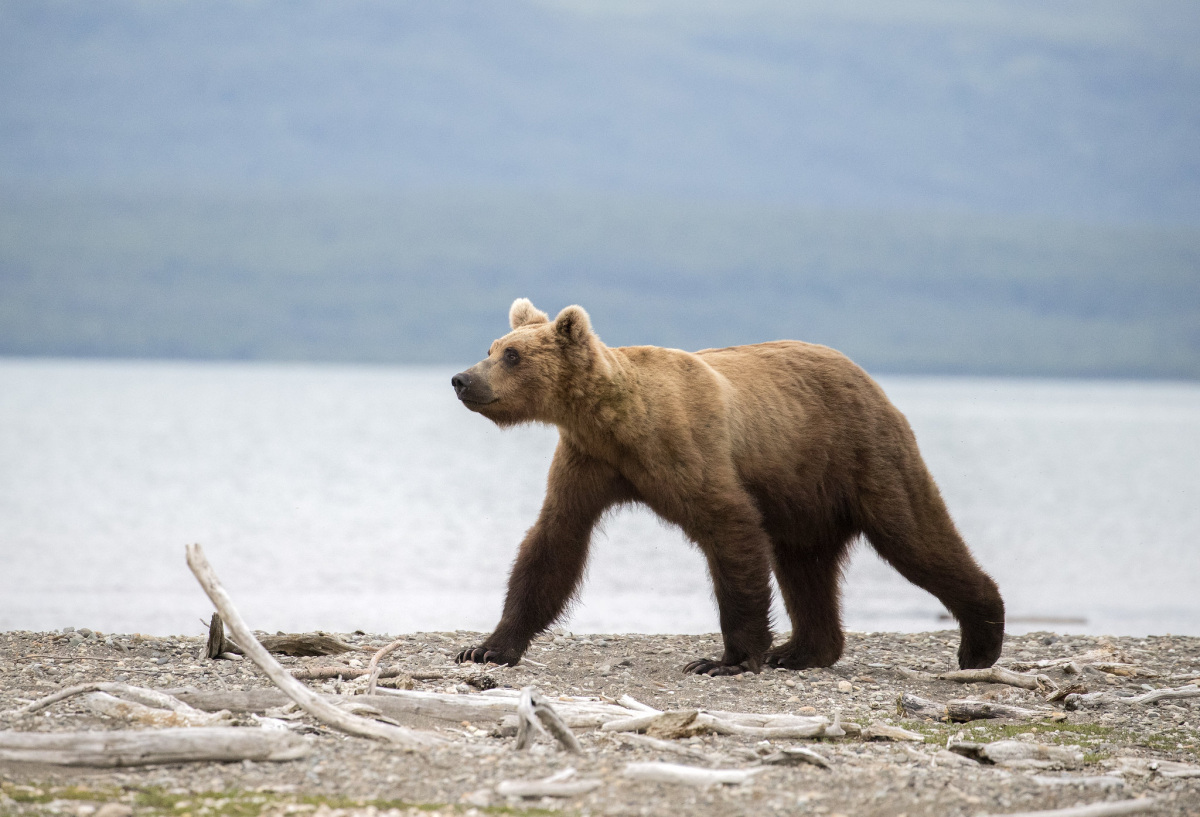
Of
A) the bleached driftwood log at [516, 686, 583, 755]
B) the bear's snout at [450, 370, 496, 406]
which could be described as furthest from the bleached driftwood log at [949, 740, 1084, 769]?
the bear's snout at [450, 370, 496, 406]

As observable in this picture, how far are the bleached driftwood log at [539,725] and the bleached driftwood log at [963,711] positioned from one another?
7.98 ft

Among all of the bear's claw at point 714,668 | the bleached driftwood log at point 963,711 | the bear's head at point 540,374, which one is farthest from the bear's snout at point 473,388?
the bleached driftwood log at point 963,711

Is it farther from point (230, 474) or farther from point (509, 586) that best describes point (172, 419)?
point (509, 586)

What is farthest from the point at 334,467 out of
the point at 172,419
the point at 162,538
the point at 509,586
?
the point at 509,586

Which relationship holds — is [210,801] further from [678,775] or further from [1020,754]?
[1020,754]

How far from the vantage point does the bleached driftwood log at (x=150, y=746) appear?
500cm

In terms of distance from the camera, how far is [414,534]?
23562 mm

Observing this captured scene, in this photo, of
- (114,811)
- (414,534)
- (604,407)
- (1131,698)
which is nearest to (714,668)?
(604,407)

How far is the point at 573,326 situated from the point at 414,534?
52.5 feet

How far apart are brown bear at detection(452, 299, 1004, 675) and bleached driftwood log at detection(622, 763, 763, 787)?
294cm

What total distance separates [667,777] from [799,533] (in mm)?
3762

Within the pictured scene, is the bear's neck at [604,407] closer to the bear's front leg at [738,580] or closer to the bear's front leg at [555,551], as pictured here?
the bear's front leg at [555,551]

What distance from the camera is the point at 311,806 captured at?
15.3 ft

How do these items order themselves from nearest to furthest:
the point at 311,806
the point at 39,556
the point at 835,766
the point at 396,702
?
1. the point at 311,806
2. the point at 835,766
3. the point at 396,702
4. the point at 39,556
